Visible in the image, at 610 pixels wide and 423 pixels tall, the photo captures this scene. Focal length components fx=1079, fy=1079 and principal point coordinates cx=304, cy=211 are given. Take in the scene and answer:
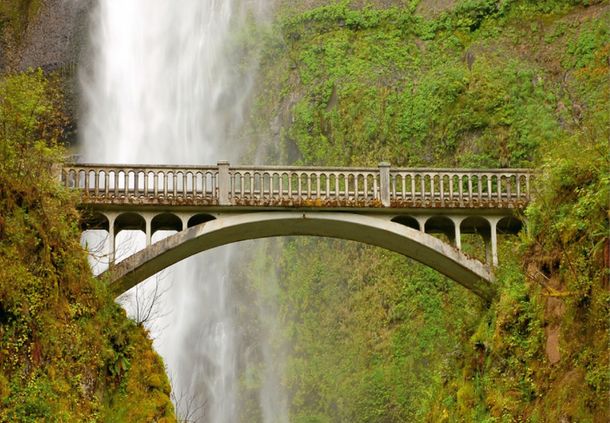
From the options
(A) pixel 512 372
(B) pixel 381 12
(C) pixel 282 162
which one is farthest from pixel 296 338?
(A) pixel 512 372

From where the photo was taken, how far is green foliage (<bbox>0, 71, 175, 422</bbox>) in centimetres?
1927

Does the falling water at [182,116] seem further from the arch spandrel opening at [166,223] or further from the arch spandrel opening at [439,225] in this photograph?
the arch spandrel opening at [439,225]

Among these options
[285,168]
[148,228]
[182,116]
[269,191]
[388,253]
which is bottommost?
[148,228]

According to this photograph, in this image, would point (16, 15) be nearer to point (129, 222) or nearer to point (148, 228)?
point (129, 222)

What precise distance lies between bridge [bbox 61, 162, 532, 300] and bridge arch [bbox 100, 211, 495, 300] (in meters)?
0.02

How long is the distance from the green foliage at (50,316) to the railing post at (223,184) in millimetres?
3441

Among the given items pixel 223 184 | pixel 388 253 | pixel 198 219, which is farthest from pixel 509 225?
pixel 388 253

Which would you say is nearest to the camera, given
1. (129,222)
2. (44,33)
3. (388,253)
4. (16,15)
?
(129,222)

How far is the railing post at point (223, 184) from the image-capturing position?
24953mm

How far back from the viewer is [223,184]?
2519 centimetres

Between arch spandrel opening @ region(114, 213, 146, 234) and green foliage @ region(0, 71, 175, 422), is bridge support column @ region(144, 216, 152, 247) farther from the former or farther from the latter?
green foliage @ region(0, 71, 175, 422)

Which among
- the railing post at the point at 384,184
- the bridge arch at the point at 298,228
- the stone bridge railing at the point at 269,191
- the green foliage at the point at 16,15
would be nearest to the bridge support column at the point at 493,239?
the bridge arch at the point at 298,228

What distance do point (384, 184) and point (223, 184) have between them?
3814 millimetres

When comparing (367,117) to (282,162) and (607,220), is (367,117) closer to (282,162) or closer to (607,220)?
(282,162)
